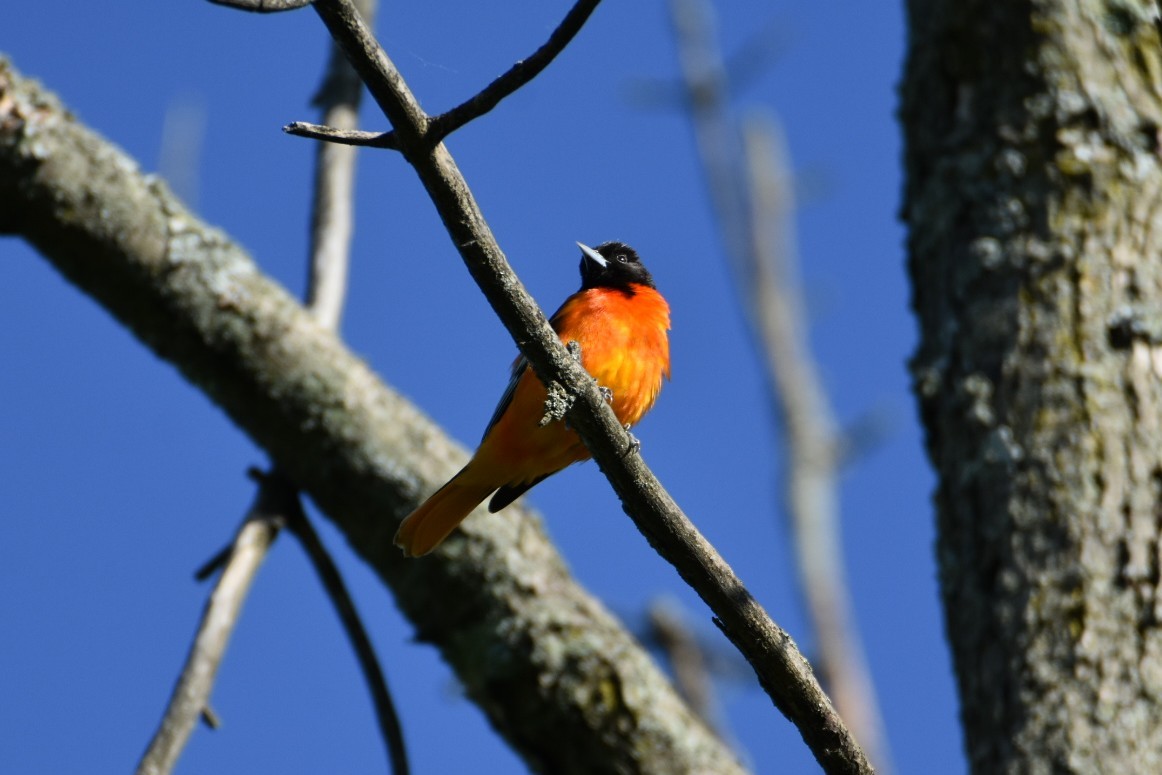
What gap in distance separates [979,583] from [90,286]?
3.41 m

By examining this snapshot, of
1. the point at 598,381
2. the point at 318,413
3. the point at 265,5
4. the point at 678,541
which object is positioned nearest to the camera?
the point at 265,5

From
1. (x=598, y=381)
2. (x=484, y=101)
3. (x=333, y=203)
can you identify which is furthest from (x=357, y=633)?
(x=484, y=101)

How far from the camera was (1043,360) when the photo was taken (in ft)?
14.5

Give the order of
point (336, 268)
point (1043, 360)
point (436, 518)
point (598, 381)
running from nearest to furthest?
point (1043, 360), point (436, 518), point (598, 381), point (336, 268)

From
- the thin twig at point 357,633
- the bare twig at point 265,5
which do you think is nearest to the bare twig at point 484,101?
the bare twig at point 265,5

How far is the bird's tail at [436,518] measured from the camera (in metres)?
4.88

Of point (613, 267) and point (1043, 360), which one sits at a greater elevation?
point (613, 267)

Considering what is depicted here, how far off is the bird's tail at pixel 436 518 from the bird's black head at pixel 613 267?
57.3 inches

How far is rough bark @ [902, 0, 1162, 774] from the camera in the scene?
3.98 metres

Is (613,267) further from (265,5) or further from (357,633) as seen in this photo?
(265,5)

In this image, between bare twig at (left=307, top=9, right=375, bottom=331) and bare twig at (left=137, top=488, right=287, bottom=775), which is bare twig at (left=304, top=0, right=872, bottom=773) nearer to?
bare twig at (left=137, top=488, right=287, bottom=775)

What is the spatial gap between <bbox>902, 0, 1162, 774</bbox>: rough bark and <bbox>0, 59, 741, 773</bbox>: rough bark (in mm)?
1247

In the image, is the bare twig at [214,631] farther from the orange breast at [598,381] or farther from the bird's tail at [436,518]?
the orange breast at [598,381]

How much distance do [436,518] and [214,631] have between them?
0.88 meters
